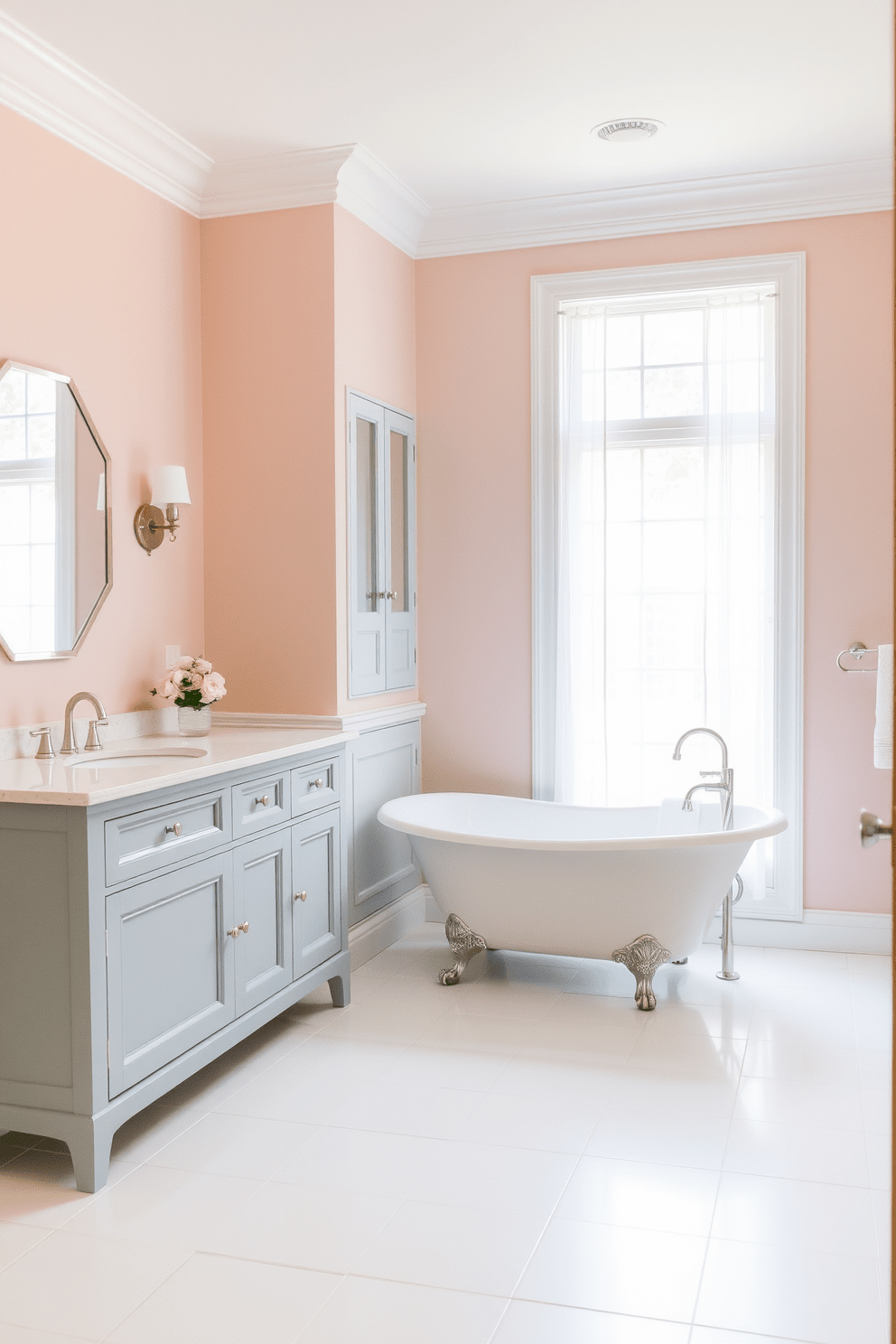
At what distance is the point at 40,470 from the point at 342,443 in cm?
117

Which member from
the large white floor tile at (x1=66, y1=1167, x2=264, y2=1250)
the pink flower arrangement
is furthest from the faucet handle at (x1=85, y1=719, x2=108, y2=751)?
the large white floor tile at (x1=66, y1=1167, x2=264, y2=1250)

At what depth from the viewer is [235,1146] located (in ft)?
9.25

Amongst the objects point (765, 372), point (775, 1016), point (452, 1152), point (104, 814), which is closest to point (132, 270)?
point (104, 814)

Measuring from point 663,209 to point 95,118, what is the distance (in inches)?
84.3

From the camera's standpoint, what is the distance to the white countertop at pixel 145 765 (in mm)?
2600

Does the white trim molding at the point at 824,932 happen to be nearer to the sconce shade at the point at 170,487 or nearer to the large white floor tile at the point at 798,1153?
the large white floor tile at the point at 798,1153

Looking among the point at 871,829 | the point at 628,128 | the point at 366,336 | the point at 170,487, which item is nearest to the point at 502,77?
the point at 628,128

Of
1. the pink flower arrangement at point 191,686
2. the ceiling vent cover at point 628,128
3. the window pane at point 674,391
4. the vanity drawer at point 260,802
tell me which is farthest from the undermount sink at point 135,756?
the ceiling vent cover at point 628,128

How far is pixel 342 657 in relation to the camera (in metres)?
4.17

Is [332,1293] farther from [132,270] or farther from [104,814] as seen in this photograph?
[132,270]

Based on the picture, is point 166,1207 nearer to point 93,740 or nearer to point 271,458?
point 93,740

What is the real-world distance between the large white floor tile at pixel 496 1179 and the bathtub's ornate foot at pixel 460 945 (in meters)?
1.20

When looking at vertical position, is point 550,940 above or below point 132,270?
below

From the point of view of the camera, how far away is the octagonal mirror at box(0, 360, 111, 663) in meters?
3.20
